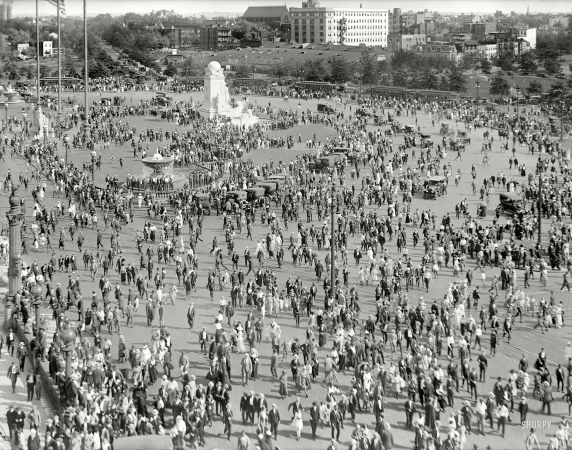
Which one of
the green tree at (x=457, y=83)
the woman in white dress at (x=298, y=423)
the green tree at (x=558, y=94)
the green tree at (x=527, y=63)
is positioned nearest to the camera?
the woman in white dress at (x=298, y=423)

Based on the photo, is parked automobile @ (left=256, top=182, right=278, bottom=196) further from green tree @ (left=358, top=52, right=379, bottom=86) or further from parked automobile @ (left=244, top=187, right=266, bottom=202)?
green tree @ (left=358, top=52, right=379, bottom=86)

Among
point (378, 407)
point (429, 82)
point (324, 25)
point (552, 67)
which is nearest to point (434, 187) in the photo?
point (378, 407)

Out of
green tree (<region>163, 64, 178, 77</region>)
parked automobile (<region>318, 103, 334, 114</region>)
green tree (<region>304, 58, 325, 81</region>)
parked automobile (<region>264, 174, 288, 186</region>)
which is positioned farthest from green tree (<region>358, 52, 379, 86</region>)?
parked automobile (<region>264, 174, 288, 186</region>)

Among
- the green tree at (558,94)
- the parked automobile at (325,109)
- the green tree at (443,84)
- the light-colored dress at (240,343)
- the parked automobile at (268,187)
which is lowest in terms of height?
the light-colored dress at (240,343)

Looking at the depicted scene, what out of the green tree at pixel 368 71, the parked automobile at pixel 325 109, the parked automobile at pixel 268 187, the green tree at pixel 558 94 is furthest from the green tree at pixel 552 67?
the parked automobile at pixel 268 187

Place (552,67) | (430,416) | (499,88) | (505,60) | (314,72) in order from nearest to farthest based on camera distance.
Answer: (430,416) → (499,88) → (314,72) → (552,67) → (505,60)

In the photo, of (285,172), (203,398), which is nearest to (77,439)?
(203,398)

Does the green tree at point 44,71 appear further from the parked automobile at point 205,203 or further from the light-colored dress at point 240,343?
the light-colored dress at point 240,343

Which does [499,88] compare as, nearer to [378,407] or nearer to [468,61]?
[468,61]

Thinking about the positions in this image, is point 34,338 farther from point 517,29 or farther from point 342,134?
point 517,29
